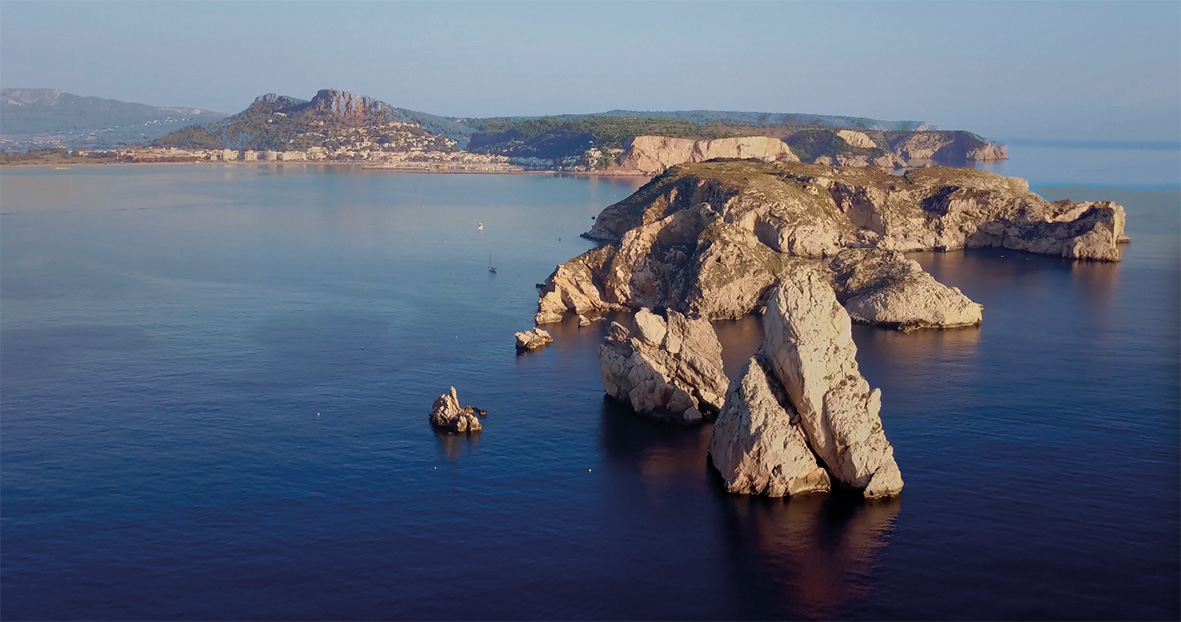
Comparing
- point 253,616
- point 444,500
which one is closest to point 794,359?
point 444,500

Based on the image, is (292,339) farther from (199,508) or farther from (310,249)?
(310,249)

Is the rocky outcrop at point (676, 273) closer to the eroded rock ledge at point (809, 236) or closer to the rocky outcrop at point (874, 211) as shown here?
the eroded rock ledge at point (809, 236)

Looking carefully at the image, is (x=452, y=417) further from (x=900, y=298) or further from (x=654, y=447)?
(x=900, y=298)

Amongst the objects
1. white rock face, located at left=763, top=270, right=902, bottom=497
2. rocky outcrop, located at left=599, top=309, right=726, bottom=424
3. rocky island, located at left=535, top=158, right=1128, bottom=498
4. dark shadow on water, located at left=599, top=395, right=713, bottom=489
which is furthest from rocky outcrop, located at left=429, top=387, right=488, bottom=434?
white rock face, located at left=763, top=270, right=902, bottom=497

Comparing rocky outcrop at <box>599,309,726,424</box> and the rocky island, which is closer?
the rocky island

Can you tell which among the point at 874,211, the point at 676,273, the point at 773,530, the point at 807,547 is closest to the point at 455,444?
the point at 773,530

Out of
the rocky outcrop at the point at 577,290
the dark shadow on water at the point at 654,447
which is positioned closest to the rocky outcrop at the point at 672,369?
the dark shadow on water at the point at 654,447

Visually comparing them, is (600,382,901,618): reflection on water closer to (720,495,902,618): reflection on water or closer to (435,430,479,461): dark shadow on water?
(720,495,902,618): reflection on water
